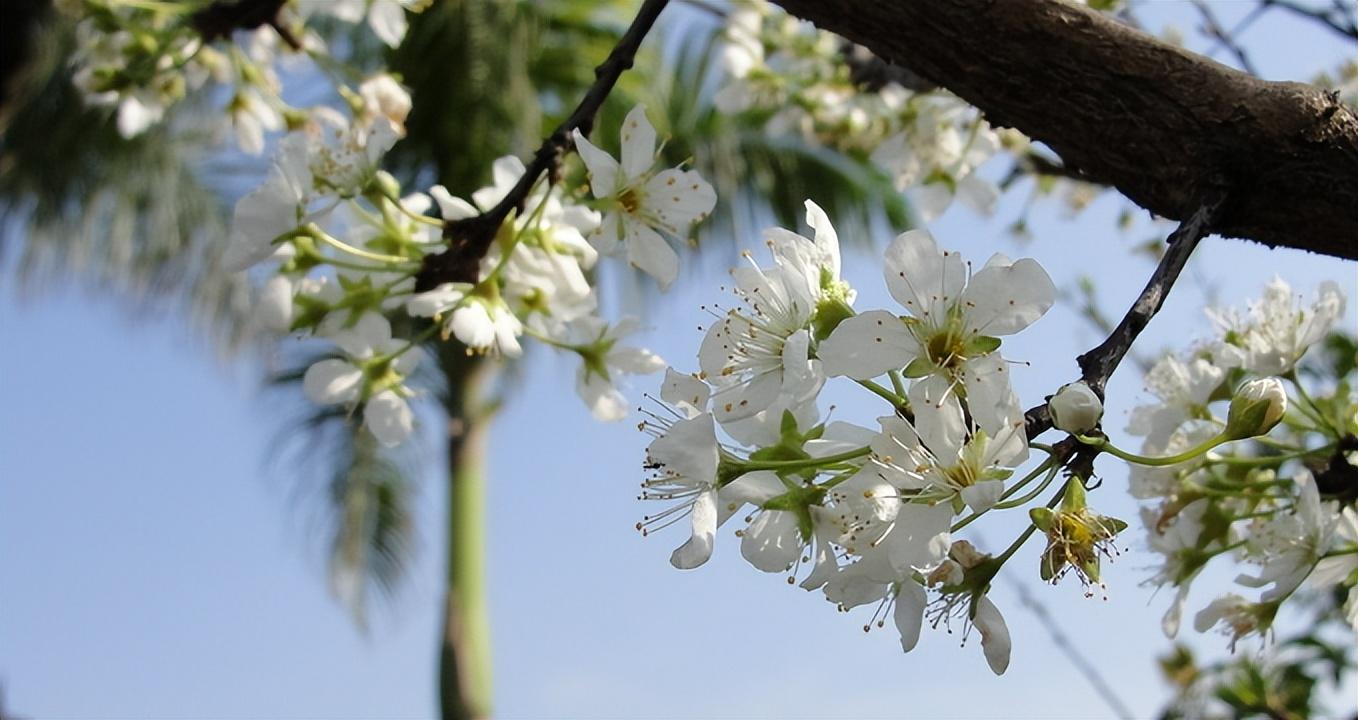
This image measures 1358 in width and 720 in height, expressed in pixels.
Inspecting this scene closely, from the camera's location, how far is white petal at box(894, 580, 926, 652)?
0.57 metres

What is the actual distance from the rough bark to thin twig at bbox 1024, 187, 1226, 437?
0.06m

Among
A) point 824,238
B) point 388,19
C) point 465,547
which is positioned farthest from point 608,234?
point 465,547

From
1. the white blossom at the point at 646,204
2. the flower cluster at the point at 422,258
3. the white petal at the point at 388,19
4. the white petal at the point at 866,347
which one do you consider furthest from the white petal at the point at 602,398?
the white petal at the point at 388,19

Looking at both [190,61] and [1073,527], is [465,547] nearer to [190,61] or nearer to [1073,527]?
[190,61]

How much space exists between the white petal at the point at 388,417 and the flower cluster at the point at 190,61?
15.6 inches

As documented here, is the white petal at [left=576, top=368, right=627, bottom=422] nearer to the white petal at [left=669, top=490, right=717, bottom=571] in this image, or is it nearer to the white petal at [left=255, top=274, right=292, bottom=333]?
the white petal at [left=255, top=274, right=292, bottom=333]

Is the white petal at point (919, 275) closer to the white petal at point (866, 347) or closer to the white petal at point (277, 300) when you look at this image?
the white petal at point (866, 347)

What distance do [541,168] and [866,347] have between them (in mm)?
304

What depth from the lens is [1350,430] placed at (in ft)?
2.67

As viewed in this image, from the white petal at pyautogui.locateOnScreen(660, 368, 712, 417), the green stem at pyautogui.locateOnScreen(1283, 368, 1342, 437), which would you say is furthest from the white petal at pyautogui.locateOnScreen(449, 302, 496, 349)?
the green stem at pyautogui.locateOnScreen(1283, 368, 1342, 437)

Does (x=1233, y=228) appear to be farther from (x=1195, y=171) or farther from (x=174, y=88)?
(x=174, y=88)

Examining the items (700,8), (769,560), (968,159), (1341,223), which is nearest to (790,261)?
(769,560)

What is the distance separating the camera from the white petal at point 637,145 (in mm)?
787

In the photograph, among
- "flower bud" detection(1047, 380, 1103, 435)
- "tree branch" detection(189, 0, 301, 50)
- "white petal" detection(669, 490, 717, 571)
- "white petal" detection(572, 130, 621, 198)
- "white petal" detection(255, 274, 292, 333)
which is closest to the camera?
"flower bud" detection(1047, 380, 1103, 435)
